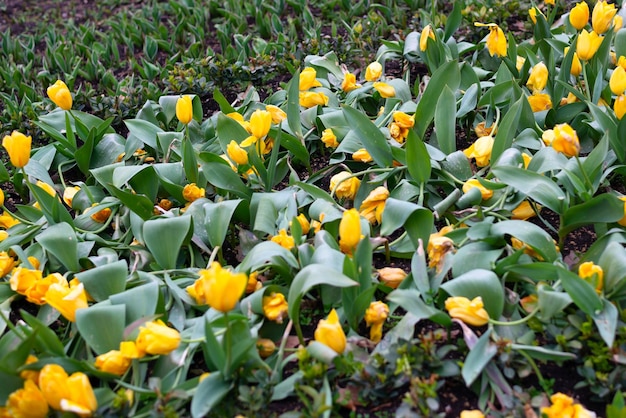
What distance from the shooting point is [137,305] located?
2309 mm

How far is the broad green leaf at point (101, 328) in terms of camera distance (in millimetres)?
2189

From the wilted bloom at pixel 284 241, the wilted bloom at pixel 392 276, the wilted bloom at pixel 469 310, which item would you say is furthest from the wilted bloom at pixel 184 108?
the wilted bloom at pixel 469 310

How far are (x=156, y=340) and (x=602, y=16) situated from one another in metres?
2.13

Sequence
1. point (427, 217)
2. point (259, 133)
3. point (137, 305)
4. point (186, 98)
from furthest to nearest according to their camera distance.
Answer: point (186, 98)
point (259, 133)
point (427, 217)
point (137, 305)

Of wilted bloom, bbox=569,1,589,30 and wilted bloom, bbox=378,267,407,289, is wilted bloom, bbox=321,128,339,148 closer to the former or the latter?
wilted bloom, bbox=378,267,407,289

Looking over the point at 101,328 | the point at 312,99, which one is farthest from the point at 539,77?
the point at 101,328

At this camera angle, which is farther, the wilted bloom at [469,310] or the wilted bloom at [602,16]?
the wilted bloom at [602,16]

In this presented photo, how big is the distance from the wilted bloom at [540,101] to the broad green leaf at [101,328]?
1924 mm

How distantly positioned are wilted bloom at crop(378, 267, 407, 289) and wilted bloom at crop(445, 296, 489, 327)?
0.29m

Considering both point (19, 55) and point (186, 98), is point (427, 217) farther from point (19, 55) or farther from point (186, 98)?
point (19, 55)

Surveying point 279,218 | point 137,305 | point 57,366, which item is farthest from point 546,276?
point 57,366

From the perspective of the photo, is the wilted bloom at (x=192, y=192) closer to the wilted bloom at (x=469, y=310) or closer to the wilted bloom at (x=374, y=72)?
the wilted bloom at (x=374, y=72)

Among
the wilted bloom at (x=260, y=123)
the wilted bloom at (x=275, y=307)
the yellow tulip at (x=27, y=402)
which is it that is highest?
the wilted bloom at (x=260, y=123)

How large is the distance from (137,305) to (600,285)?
142 centimetres
